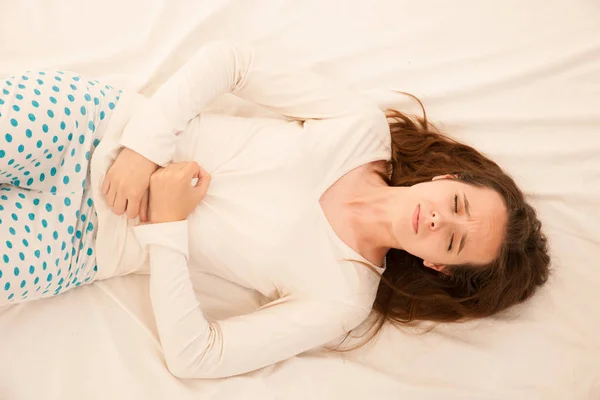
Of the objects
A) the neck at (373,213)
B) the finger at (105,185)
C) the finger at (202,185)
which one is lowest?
the neck at (373,213)

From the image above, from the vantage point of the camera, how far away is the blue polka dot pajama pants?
100 centimetres

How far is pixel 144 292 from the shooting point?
1243mm

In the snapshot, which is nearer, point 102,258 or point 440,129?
point 102,258

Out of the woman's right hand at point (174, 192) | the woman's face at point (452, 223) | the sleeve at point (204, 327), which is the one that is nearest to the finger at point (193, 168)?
the woman's right hand at point (174, 192)

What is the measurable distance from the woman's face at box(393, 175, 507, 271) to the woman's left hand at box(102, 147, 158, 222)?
1.67 feet

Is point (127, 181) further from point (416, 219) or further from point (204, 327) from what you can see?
point (416, 219)

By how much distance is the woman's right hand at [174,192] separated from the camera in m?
1.09

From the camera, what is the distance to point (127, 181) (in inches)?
42.6

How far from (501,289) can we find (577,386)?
26cm

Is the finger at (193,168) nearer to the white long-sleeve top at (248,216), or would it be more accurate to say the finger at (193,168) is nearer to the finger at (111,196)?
the white long-sleeve top at (248,216)

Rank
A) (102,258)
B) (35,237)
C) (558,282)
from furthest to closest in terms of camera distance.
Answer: (558,282), (102,258), (35,237)

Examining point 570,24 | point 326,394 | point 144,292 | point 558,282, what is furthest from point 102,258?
point 570,24

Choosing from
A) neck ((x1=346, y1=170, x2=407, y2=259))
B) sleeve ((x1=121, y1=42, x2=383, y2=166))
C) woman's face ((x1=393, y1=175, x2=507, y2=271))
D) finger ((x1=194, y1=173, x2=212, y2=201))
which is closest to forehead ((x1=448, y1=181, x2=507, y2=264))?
woman's face ((x1=393, y1=175, x2=507, y2=271))

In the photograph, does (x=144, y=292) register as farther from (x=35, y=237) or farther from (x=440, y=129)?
(x=440, y=129)
